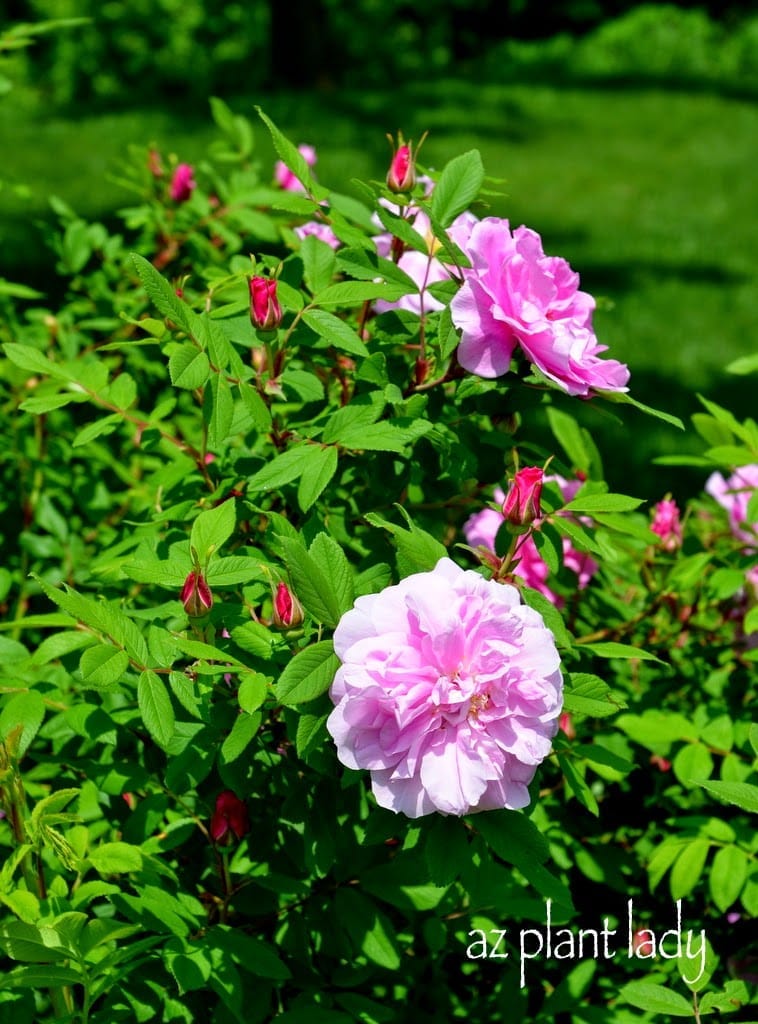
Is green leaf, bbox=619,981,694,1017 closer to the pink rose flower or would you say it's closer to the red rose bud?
the red rose bud

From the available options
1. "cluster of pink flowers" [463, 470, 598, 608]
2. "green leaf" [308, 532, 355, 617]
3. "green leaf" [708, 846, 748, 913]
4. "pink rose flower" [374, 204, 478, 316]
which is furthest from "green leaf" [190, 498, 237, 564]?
"green leaf" [708, 846, 748, 913]

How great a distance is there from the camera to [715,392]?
203 inches

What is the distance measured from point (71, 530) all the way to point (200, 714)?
867 millimetres

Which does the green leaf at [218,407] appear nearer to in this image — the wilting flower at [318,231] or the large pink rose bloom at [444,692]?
the large pink rose bloom at [444,692]

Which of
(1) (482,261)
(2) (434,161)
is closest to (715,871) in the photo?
(1) (482,261)

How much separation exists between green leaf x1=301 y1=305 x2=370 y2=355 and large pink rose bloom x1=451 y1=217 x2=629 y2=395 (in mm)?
118

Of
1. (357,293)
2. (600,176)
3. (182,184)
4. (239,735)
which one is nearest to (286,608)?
(239,735)

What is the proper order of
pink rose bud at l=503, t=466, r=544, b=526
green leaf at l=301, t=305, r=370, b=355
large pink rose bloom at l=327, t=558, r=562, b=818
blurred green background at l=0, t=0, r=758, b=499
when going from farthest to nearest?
blurred green background at l=0, t=0, r=758, b=499
green leaf at l=301, t=305, r=370, b=355
pink rose bud at l=503, t=466, r=544, b=526
large pink rose bloom at l=327, t=558, r=562, b=818

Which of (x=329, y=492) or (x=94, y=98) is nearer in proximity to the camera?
(x=329, y=492)

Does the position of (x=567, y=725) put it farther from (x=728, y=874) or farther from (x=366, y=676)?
(x=366, y=676)

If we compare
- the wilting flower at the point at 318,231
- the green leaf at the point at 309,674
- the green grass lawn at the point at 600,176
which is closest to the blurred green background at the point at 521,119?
the green grass lawn at the point at 600,176

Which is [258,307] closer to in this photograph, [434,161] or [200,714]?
[200,714]

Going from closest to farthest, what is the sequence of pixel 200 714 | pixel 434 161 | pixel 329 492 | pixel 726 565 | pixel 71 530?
pixel 200 714 → pixel 329 492 → pixel 726 565 → pixel 71 530 → pixel 434 161

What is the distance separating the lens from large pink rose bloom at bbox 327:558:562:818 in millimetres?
1050
